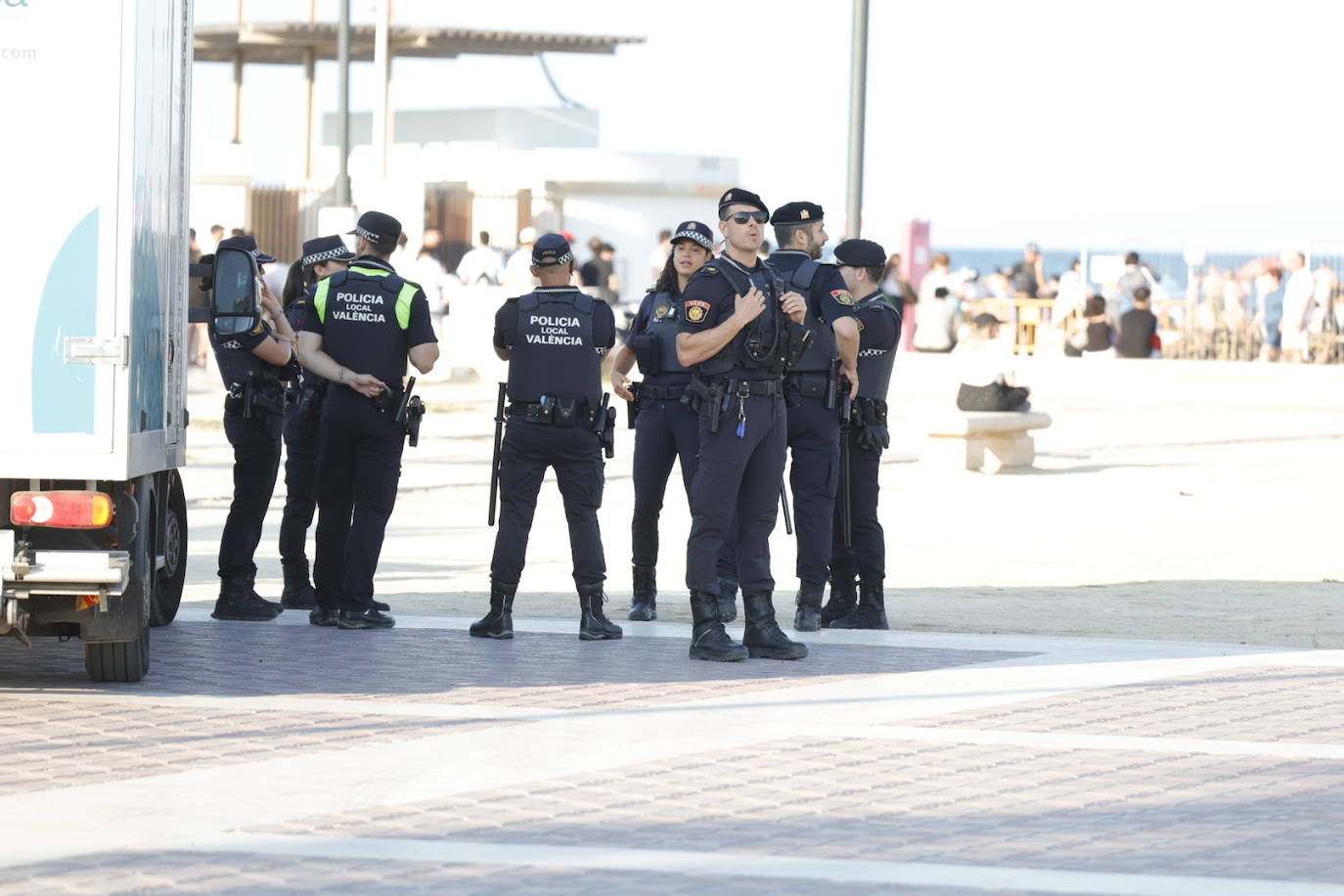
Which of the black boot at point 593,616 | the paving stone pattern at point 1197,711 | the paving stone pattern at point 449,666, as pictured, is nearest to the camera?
the paving stone pattern at point 1197,711

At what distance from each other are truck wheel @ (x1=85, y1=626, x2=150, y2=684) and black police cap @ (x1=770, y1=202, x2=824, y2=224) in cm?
356

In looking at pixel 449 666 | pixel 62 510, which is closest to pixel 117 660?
pixel 62 510

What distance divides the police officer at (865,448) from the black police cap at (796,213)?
0.94 feet

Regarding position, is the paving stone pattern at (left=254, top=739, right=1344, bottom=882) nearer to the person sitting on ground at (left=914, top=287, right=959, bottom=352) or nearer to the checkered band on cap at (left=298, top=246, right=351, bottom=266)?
the checkered band on cap at (left=298, top=246, right=351, bottom=266)

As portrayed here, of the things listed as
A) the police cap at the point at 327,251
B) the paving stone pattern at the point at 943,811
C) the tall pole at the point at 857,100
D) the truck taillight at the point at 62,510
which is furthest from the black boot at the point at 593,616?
the tall pole at the point at 857,100

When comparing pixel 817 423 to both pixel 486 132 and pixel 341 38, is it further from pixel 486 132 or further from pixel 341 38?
pixel 486 132

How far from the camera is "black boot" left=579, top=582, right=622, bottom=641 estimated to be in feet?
34.9

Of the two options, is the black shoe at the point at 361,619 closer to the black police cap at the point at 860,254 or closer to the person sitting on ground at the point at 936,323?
the black police cap at the point at 860,254

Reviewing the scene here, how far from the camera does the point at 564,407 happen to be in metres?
10.4

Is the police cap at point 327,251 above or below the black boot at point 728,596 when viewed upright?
above

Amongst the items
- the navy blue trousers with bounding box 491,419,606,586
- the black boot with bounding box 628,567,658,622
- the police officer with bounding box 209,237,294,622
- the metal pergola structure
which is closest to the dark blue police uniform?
the black boot with bounding box 628,567,658,622

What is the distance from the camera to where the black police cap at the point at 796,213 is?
1073 centimetres

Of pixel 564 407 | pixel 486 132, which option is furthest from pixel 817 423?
pixel 486 132

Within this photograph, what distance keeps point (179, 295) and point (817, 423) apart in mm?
2958
